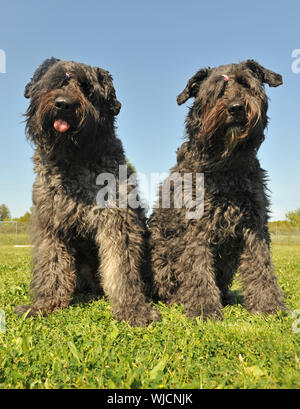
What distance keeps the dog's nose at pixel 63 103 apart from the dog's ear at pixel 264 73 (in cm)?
212

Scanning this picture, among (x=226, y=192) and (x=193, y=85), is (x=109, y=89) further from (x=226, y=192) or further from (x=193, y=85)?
(x=226, y=192)

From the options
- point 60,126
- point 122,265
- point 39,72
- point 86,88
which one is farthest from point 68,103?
point 122,265

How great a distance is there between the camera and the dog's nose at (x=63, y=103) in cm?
353

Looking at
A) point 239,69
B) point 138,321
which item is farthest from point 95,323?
point 239,69

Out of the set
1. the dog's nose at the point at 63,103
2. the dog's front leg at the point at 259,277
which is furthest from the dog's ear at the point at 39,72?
the dog's front leg at the point at 259,277

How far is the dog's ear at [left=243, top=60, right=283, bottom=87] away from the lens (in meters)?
4.07

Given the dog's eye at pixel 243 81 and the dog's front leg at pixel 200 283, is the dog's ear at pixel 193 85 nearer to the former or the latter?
the dog's eye at pixel 243 81

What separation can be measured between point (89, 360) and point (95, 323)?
3.26ft

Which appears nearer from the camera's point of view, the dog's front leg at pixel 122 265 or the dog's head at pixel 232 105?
the dog's head at pixel 232 105

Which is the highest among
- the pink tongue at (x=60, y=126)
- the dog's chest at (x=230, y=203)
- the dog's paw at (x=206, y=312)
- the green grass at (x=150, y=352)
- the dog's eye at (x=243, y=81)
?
the dog's eye at (x=243, y=81)

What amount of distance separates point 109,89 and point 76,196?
4.35ft

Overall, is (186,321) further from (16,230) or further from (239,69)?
(16,230)
